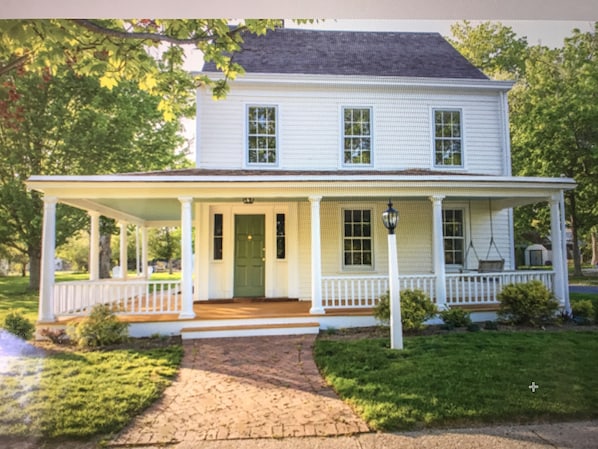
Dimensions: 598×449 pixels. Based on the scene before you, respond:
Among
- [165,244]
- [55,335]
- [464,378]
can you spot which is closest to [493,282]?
[464,378]

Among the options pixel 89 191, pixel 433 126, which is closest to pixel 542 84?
pixel 433 126

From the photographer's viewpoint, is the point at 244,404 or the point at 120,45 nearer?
the point at 244,404

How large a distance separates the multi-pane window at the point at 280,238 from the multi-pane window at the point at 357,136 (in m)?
1.54

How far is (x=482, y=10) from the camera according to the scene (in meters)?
2.54

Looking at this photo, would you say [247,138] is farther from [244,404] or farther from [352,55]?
[244,404]

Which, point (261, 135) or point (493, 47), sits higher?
point (493, 47)

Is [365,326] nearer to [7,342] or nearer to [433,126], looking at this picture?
[433,126]

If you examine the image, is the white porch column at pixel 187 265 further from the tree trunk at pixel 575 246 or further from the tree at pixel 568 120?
the tree trunk at pixel 575 246

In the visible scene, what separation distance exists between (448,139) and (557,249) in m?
2.52

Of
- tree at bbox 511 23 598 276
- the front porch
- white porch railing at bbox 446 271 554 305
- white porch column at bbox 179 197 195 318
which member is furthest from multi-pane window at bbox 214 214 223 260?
tree at bbox 511 23 598 276

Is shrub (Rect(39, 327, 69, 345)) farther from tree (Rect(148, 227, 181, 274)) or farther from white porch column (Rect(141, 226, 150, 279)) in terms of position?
tree (Rect(148, 227, 181, 274))

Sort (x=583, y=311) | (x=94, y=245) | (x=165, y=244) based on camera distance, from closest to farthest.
→ (x=583, y=311) → (x=94, y=245) → (x=165, y=244)

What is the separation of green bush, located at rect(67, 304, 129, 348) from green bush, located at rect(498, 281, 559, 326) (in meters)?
4.94

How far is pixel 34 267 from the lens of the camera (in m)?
4.76
